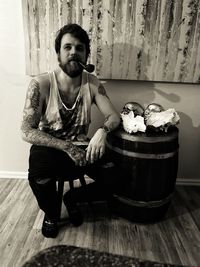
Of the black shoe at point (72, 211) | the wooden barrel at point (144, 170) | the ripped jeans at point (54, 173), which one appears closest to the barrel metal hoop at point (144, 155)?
the wooden barrel at point (144, 170)

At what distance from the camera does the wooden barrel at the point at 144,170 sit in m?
1.62

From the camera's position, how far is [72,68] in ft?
5.50

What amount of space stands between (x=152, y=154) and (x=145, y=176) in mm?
142

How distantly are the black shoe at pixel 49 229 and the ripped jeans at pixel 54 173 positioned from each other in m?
0.04

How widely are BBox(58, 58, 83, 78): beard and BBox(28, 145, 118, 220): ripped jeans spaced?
0.48 meters

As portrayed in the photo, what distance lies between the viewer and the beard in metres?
1.66

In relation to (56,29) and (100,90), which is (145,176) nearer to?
(100,90)

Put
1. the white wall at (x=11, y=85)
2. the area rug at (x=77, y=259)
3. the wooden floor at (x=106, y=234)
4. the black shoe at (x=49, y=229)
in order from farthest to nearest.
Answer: the white wall at (x=11, y=85), the black shoe at (x=49, y=229), the wooden floor at (x=106, y=234), the area rug at (x=77, y=259)

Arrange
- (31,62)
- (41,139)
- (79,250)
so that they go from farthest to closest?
1. (31,62)
2. (41,139)
3. (79,250)

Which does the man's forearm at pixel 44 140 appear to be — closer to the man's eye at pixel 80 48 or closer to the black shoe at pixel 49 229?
the black shoe at pixel 49 229

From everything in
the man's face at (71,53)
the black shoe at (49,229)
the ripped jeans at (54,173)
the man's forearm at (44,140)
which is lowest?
the black shoe at (49,229)

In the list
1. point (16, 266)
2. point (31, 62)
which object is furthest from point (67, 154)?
point (31, 62)

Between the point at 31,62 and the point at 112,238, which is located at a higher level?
the point at 31,62

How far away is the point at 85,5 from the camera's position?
1.89m
